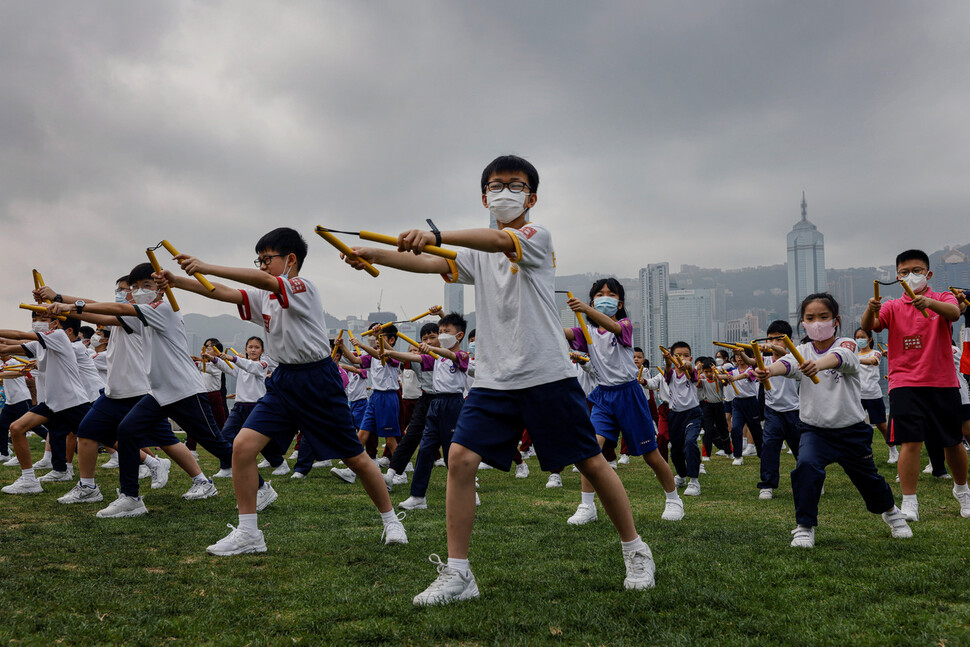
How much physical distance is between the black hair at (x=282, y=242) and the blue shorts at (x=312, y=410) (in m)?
0.90

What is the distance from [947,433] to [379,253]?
18.5ft

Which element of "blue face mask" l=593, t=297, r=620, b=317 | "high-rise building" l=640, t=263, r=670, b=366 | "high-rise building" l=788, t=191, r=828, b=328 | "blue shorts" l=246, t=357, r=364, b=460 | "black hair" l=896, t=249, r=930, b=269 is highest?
"high-rise building" l=788, t=191, r=828, b=328

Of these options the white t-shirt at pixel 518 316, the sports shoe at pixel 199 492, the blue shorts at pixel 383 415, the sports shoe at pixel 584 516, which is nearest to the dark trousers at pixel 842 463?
the sports shoe at pixel 584 516

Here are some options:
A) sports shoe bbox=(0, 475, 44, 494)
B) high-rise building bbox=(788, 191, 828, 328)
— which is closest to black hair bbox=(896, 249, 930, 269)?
sports shoe bbox=(0, 475, 44, 494)

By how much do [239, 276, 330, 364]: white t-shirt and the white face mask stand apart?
183 cm

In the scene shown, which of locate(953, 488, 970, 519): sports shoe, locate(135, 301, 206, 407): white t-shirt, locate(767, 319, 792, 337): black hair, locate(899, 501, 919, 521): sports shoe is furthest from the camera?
locate(767, 319, 792, 337): black hair

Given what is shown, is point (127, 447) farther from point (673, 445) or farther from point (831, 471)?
point (831, 471)

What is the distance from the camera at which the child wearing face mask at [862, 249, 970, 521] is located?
615 centimetres

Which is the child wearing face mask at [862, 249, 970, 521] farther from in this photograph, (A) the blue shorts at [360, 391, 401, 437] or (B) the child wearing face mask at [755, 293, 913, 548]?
(A) the blue shorts at [360, 391, 401, 437]

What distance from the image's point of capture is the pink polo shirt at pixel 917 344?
621 cm

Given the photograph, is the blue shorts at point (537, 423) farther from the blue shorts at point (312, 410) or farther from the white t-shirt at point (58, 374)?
the white t-shirt at point (58, 374)

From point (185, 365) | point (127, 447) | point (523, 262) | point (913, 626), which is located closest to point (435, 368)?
point (185, 365)

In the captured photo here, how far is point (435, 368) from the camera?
8516 millimetres

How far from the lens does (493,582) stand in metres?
4.08
